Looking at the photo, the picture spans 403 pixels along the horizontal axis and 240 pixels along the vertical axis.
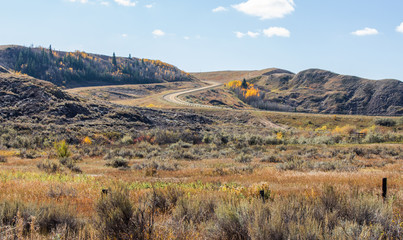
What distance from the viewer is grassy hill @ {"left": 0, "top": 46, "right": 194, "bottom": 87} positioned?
450ft

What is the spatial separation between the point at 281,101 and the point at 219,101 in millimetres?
38494

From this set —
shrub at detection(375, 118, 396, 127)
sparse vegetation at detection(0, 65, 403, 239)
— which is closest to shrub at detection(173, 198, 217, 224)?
sparse vegetation at detection(0, 65, 403, 239)

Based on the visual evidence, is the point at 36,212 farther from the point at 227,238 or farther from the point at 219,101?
the point at 219,101

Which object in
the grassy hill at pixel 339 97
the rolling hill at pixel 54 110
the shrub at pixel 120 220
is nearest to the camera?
the shrub at pixel 120 220

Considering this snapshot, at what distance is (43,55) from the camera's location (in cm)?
15150

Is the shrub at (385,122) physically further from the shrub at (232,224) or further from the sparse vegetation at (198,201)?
the shrub at (232,224)

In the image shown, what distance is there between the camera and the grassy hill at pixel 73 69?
13725cm

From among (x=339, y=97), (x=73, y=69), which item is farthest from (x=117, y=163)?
(x=73, y=69)

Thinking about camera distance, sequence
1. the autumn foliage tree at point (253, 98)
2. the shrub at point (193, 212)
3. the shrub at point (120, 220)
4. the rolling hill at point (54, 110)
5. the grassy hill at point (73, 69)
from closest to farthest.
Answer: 1. the shrub at point (120, 220)
2. the shrub at point (193, 212)
3. the rolling hill at point (54, 110)
4. the autumn foliage tree at point (253, 98)
5. the grassy hill at point (73, 69)

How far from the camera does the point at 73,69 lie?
15138 centimetres

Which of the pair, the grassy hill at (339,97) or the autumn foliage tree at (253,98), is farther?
the grassy hill at (339,97)

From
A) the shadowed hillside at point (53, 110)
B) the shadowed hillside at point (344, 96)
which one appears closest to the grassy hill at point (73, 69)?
the shadowed hillside at point (344, 96)

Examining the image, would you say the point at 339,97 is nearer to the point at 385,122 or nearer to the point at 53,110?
the point at 385,122

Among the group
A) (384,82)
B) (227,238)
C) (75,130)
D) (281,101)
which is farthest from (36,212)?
(384,82)
